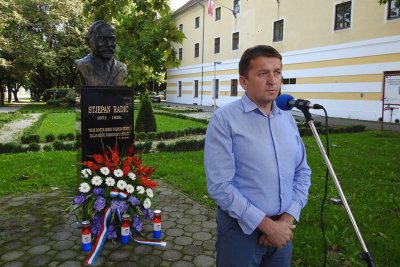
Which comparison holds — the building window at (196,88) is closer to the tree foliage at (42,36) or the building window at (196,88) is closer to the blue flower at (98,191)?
the tree foliage at (42,36)

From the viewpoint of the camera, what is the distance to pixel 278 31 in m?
23.1

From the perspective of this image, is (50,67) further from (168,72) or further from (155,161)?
(155,161)

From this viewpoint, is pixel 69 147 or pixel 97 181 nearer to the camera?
pixel 97 181

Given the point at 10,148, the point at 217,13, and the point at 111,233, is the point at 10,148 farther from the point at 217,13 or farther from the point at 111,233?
the point at 217,13

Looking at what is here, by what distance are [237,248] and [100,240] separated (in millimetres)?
2142

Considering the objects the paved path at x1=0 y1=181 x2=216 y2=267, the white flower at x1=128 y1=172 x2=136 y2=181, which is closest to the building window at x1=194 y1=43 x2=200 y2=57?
the paved path at x1=0 y1=181 x2=216 y2=267

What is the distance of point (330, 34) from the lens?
1931cm

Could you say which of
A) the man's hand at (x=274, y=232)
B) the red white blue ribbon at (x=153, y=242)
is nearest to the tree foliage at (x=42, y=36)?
the red white blue ribbon at (x=153, y=242)

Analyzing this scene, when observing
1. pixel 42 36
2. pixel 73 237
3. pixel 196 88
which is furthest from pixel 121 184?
pixel 196 88

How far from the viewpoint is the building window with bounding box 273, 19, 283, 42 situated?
2287 centimetres

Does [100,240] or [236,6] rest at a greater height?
[236,6]

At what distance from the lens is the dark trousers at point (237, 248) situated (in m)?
2.01

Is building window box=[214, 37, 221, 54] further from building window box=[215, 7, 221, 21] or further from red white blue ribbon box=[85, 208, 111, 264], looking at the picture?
red white blue ribbon box=[85, 208, 111, 264]

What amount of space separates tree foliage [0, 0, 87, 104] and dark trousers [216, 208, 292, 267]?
91.9ft
